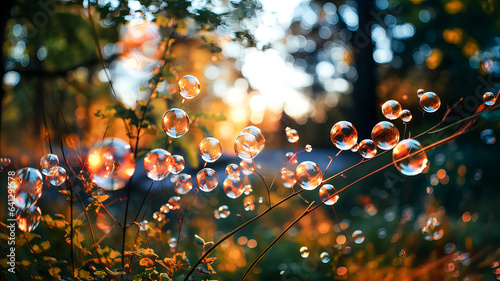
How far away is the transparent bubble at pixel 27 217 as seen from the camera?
1370 millimetres

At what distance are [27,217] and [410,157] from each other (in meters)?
1.47

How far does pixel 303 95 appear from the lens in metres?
14.1

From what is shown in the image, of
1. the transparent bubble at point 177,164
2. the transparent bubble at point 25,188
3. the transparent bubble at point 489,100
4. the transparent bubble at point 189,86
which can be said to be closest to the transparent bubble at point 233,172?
the transparent bubble at point 177,164

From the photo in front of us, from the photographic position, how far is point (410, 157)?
126 cm

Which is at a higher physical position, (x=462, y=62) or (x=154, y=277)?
(x=154, y=277)

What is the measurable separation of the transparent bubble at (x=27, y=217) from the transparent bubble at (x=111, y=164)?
0.26 metres

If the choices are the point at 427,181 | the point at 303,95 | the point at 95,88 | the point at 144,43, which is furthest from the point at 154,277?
the point at 303,95

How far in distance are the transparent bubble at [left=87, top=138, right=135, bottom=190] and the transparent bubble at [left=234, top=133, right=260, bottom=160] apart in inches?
17.8

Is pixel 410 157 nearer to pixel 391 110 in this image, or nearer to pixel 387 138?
pixel 387 138

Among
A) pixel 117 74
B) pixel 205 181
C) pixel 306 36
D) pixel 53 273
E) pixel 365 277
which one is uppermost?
pixel 205 181

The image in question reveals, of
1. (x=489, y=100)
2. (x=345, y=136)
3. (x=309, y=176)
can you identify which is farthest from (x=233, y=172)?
(x=489, y=100)

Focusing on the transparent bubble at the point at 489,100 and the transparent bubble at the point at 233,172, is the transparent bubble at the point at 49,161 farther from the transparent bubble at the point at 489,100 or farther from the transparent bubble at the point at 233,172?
the transparent bubble at the point at 489,100

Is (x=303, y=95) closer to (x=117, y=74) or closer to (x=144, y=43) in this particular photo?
(x=117, y=74)

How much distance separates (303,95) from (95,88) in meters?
9.10
